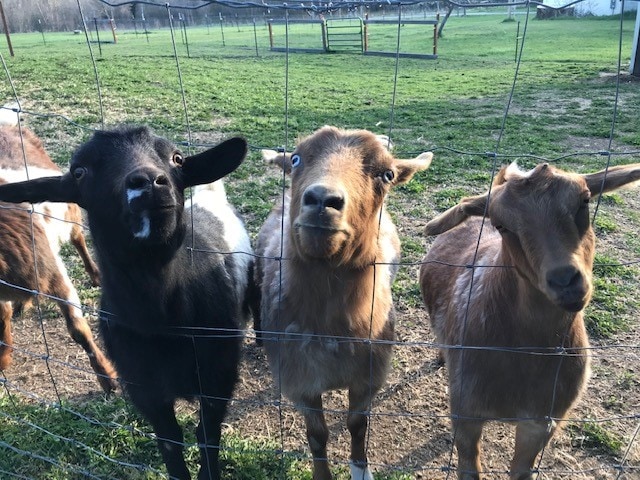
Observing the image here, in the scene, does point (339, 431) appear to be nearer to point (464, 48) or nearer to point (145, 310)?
point (145, 310)

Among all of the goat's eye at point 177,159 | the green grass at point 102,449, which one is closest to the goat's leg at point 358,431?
the green grass at point 102,449

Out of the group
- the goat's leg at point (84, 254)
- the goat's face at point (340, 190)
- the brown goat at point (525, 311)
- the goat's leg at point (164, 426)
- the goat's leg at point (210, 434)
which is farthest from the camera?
the goat's leg at point (84, 254)

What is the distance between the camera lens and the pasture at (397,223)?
132 inches

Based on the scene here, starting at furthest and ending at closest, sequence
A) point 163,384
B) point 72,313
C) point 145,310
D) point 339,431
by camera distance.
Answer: point 72,313 → point 339,431 → point 163,384 → point 145,310

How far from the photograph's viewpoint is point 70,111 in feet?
36.2

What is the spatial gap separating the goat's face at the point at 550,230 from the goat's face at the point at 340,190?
24.6 inches

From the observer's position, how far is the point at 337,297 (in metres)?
2.98

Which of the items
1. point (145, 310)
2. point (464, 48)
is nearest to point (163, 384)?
point (145, 310)

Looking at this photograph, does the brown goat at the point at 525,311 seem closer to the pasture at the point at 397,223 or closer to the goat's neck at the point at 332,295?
the pasture at the point at 397,223

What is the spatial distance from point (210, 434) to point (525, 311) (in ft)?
6.25

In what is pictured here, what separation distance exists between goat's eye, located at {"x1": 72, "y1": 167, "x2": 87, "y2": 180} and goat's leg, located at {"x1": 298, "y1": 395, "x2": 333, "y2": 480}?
1750mm

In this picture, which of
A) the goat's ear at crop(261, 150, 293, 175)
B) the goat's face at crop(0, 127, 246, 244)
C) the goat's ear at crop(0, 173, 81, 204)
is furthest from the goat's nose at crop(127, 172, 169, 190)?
the goat's ear at crop(261, 150, 293, 175)

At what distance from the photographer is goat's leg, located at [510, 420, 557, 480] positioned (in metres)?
2.76

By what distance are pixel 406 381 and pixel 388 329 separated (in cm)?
87
